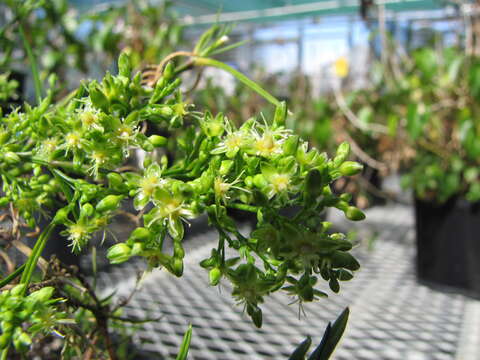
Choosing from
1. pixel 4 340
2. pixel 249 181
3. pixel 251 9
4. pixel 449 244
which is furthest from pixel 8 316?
pixel 251 9

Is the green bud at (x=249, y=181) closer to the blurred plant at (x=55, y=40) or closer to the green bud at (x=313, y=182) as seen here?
the green bud at (x=313, y=182)

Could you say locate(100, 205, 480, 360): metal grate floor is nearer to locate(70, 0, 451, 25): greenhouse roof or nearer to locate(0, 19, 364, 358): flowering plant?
locate(0, 19, 364, 358): flowering plant

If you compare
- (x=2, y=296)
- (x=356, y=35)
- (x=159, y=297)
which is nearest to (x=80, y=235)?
(x=2, y=296)

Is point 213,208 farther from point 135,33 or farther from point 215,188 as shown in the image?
point 135,33

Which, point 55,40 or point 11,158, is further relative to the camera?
point 55,40

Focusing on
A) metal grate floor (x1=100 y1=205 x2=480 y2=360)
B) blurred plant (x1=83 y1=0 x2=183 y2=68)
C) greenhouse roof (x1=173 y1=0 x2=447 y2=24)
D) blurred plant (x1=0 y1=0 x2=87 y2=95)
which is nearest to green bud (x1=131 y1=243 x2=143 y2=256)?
metal grate floor (x1=100 y1=205 x2=480 y2=360)

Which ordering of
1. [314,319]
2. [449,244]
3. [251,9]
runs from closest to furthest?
1. [314,319]
2. [449,244]
3. [251,9]

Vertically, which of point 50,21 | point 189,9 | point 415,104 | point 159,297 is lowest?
point 159,297

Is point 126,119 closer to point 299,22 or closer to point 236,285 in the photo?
point 236,285
